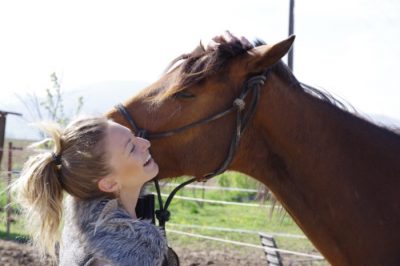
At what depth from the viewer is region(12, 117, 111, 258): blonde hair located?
6.89ft

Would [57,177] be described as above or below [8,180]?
above

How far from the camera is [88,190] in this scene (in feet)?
7.00

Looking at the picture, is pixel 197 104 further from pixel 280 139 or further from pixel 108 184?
pixel 108 184

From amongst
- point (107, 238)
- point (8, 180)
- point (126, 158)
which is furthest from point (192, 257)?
point (107, 238)

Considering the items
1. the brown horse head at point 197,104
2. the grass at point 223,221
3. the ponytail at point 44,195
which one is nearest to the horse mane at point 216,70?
the brown horse head at point 197,104

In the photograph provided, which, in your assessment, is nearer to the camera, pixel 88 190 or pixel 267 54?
pixel 88 190

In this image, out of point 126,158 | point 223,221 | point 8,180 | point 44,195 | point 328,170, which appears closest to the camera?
point 44,195

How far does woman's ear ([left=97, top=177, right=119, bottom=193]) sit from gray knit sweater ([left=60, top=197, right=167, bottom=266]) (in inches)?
1.7

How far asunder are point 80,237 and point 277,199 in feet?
3.53

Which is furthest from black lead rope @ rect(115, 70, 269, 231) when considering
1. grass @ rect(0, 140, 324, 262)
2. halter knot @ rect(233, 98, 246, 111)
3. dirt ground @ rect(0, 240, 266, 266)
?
Answer: dirt ground @ rect(0, 240, 266, 266)

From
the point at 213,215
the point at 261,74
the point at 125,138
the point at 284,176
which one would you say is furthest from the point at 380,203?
the point at 213,215

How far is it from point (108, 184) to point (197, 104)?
2.22 ft

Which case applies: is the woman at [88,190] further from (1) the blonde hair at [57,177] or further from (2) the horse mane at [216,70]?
(2) the horse mane at [216,70]

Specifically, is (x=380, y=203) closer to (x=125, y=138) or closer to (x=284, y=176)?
(x=284, y=176)
